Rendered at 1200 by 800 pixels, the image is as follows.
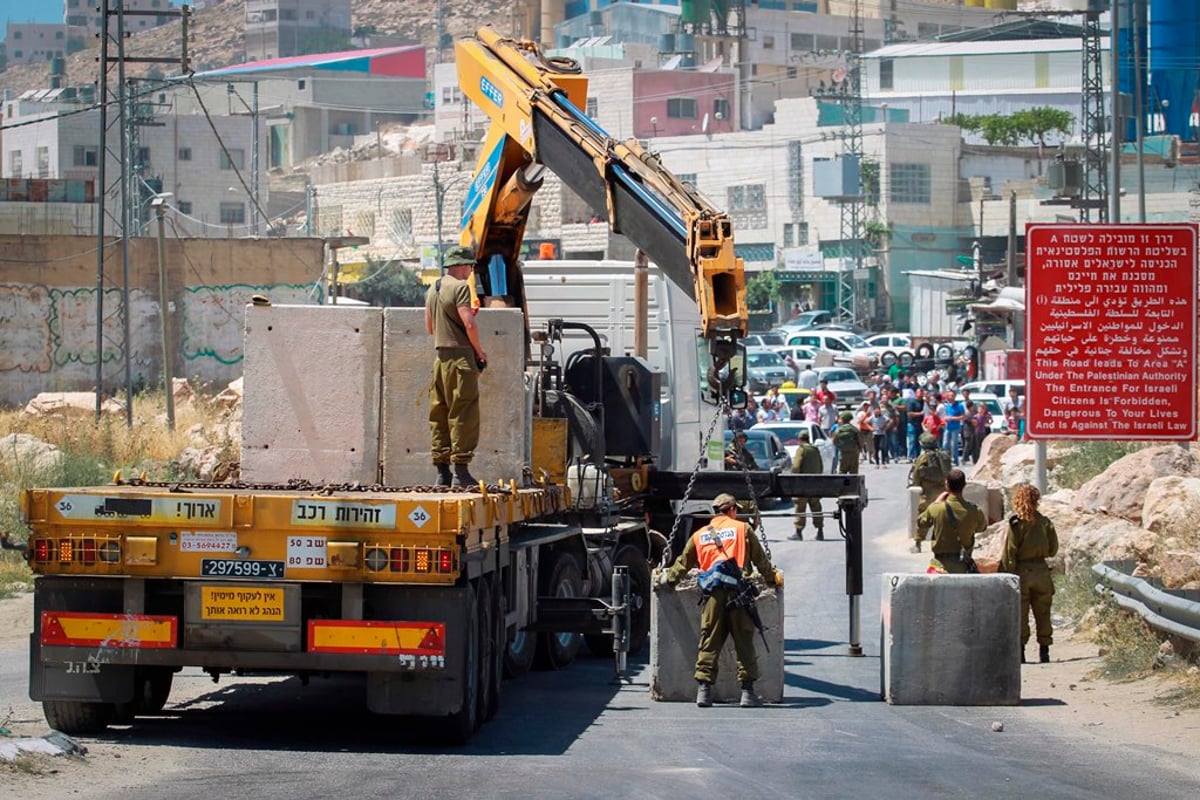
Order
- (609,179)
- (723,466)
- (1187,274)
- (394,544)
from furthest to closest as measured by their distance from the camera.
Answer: (723,466) < (1187,274) < (609,179) < (394,544)

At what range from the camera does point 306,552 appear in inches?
→ 441

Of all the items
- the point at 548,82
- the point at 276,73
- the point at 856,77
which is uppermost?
the point at 276,73

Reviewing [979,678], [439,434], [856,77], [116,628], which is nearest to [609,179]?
[439,434]

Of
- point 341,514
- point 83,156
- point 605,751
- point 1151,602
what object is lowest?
point 605,751

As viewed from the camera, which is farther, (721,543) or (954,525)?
(954,525)

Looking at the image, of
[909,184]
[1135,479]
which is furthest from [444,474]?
[909,184]

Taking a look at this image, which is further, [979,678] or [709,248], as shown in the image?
[709,248]

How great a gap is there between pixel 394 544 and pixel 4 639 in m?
7.69

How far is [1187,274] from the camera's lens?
17875mm

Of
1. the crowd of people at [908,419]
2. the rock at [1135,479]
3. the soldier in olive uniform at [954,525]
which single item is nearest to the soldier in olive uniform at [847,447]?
the rock at [1135,479]

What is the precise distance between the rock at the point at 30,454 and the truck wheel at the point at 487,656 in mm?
16085

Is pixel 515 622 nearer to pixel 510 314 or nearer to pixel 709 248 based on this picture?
pixel 510 314

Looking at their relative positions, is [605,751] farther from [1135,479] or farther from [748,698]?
[1135,479]

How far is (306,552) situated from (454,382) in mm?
1965
